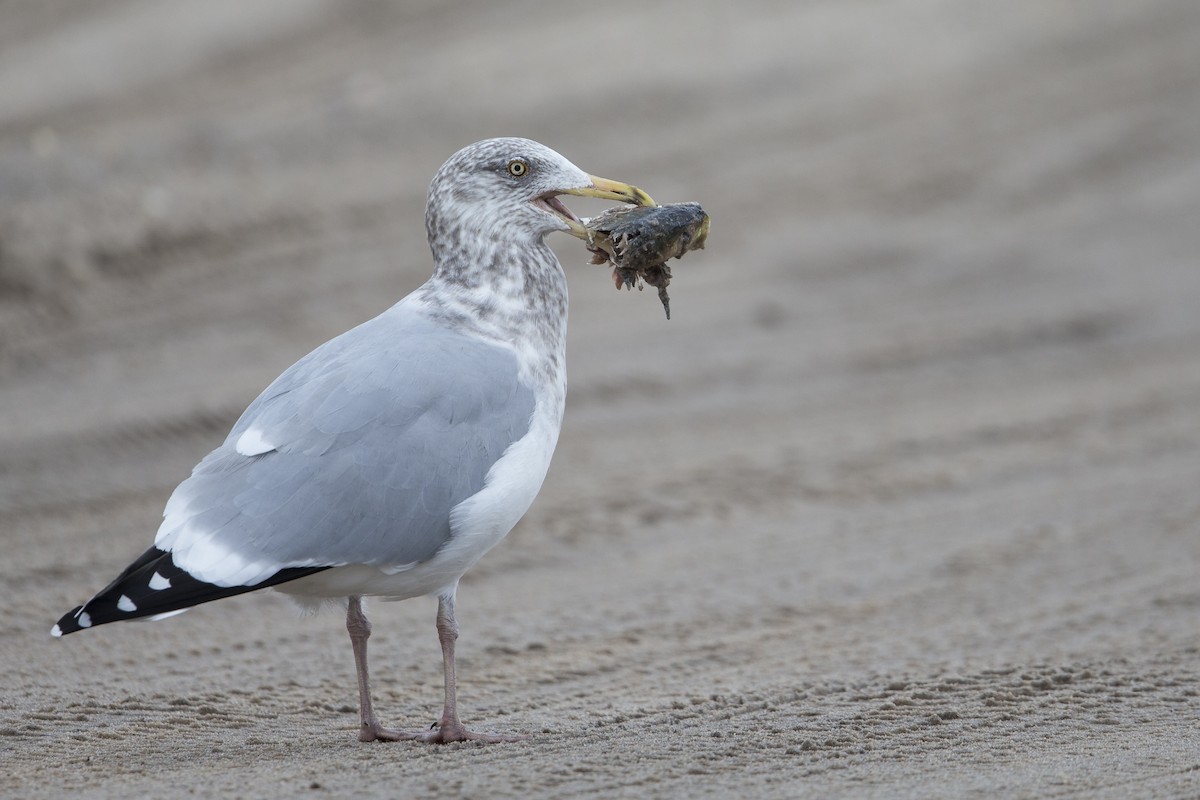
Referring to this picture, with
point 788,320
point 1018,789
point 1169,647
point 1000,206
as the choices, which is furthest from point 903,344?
point 1018,789

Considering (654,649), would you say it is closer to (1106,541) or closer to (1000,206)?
(1106,541)

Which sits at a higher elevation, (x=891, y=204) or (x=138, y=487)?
(x=891, y=204)

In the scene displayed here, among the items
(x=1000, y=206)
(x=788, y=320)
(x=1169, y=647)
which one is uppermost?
(x=1000, y=206)

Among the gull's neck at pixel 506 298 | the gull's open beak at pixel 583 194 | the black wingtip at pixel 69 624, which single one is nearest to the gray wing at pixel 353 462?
the gull's neck at pixel 506 298

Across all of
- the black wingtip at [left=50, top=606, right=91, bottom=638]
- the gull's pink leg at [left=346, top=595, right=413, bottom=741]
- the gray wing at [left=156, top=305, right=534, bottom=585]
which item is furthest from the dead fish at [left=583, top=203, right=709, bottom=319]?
the black wingtip at [left=50, top=606, right=91, bottom=638]

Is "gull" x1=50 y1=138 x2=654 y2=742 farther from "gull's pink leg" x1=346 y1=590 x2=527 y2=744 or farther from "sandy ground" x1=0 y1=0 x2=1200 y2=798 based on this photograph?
"sandy ground" x1=0 y1=0 x2=1200 y2=798

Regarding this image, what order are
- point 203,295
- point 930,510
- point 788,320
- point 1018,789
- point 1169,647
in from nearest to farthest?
point 1018,789, point 1169,647, point 930,510, point 203,295, point 788,320

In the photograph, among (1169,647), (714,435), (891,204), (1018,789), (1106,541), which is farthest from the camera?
(891,204)
